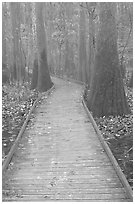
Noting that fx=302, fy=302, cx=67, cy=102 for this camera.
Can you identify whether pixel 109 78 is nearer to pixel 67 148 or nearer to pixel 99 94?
pixel 99 94

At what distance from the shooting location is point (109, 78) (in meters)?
12.1

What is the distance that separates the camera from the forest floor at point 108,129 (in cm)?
822

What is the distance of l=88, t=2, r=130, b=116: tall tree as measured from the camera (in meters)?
12.1

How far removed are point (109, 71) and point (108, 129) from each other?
261 centimetres

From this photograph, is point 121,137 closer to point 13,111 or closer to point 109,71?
point 109,71

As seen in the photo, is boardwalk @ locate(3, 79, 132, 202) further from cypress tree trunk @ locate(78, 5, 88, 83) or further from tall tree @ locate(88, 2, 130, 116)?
cypress tree trunk @ locate(78, 5, 88, 83)

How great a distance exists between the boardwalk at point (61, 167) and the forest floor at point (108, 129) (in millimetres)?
468

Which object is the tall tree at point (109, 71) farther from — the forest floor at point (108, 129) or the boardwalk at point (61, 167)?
the boardwalk at point (61, 167)

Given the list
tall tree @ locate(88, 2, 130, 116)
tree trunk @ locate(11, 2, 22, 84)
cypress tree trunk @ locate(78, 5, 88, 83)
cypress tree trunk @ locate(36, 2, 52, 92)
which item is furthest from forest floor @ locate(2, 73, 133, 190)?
cypress tree trunk @ locate(78, 5, 88, 83)

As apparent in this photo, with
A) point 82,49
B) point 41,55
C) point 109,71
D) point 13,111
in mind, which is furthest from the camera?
point 82,49

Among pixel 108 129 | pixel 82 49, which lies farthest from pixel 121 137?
pixel 82 49

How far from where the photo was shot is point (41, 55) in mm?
19797

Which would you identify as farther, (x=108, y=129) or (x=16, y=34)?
(x=16, y=34)

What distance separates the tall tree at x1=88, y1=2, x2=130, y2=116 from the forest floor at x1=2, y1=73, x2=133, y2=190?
0.45 meters
